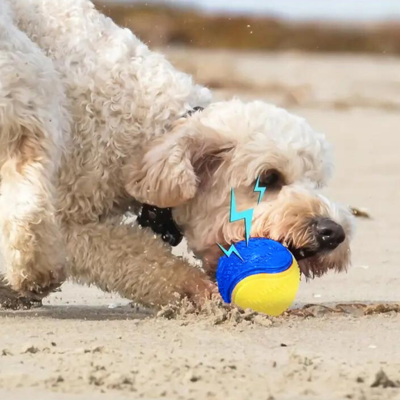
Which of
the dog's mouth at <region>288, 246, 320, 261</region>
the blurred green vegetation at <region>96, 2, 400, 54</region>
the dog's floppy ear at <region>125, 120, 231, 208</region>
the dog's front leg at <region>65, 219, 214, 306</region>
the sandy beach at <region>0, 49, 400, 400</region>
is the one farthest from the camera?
the blurred green vegetation at <region>96, 2, 400, 54</region>

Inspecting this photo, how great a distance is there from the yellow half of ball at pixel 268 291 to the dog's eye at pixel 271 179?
39 centimetres

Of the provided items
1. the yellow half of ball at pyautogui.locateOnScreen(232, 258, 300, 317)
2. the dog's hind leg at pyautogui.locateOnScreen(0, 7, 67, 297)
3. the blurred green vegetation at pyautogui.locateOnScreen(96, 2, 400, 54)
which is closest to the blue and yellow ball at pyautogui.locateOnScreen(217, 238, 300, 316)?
the yellow half of ball at pyautogui.locateOnScreen(232, 258, 300, 317)

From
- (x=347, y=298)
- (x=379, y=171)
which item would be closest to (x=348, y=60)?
(x=379, y=171)

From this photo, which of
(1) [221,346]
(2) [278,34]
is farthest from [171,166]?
(2) [278,34]

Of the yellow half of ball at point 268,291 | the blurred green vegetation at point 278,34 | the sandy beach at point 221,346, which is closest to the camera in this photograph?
the sandy beach at point 221,346

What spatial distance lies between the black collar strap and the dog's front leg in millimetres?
201

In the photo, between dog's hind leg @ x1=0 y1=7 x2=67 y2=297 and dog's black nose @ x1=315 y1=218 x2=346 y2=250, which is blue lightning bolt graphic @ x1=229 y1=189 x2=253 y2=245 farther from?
dog's hind leg @ x1=0 y1=7 x2=67 y2=297

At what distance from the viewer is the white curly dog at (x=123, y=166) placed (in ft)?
15.1

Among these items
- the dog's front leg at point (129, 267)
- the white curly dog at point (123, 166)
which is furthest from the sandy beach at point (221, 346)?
the white curly dog at point (123, 166)

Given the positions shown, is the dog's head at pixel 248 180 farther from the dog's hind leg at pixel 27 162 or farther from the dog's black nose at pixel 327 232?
the dog's hind leg at pixel 27 162

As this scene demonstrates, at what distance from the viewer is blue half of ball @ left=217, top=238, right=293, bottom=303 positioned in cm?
452

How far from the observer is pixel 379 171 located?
10336mm

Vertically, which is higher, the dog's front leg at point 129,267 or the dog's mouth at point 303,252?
the dog's mouth at point 303,252

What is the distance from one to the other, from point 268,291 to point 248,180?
21.2 inches
